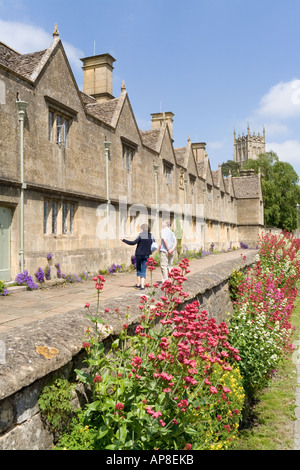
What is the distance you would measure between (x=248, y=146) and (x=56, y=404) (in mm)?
116101

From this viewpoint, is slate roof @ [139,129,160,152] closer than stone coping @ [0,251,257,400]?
No

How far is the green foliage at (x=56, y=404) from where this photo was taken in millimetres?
2537

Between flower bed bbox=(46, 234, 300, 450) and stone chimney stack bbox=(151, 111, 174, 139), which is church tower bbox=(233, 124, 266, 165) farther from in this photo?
flower bed bbox=(46, 234, 300, 450)

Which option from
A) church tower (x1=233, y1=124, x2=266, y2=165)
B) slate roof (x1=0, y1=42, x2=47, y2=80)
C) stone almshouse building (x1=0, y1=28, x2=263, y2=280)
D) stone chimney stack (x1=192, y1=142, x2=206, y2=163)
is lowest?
stone almshouse building (x1=0, y1=28, x2=263, y2=280)

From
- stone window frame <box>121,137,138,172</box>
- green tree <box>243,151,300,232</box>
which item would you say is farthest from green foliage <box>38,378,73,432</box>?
green tree <box>243,151,300,232</box>

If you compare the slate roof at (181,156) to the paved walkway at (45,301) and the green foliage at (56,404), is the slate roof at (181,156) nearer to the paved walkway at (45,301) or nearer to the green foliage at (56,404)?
the paved walkway at (45,301)

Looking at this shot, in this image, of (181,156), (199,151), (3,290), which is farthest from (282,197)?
Result: (3,290)

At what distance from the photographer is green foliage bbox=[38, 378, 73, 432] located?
Result: 8.32 ft

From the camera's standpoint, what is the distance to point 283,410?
564cm

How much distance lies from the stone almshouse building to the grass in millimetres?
6725

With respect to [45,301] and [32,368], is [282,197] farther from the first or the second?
[32,368]

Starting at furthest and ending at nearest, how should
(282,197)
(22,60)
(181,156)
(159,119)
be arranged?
1. (282,197)
2. (181,156)
3. (159,119)
4. (22,60)

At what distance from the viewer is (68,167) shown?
1195 centimetres
